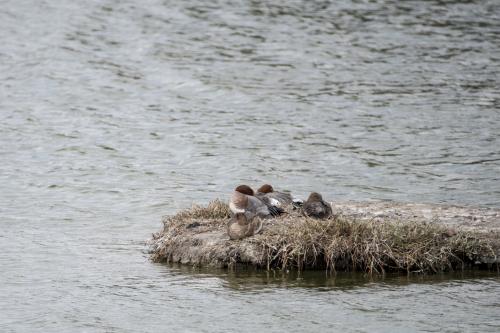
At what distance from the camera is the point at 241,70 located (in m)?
25.2

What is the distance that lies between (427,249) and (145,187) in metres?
6.82

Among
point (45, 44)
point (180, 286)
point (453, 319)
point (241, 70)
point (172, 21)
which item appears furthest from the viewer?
point (172, 21)

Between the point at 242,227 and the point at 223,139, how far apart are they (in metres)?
8.90

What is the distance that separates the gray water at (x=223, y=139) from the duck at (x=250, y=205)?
0.79 meters

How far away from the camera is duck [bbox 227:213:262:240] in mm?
11297

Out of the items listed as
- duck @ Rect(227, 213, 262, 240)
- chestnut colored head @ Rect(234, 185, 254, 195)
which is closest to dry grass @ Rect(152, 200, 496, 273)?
duck @ Rect(227, 213, 262, 240)

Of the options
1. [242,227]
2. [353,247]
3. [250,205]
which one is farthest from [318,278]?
[250,205]

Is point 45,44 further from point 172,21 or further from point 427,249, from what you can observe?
point 427,249

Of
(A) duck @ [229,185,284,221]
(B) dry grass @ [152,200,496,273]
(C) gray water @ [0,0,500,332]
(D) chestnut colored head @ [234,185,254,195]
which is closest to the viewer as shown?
(C) gray water @ [0,0,500,332]

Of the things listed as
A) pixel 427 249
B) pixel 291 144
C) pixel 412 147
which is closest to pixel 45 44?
pixel 291 144

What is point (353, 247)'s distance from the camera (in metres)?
11.0

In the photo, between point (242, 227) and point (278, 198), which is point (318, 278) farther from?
point (278, 198)

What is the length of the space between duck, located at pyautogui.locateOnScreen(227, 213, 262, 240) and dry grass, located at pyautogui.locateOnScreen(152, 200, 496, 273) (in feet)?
0.25

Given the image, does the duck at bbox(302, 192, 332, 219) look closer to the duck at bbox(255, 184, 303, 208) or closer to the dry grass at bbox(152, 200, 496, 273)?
the dry grass at bbox(152, 200, 496, 273)
